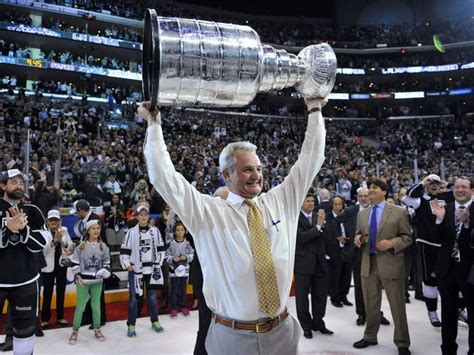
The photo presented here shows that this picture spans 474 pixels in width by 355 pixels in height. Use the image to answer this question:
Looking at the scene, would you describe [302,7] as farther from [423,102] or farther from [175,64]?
[175,64]

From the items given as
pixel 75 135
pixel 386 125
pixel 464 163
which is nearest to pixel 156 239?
pixel 75 135

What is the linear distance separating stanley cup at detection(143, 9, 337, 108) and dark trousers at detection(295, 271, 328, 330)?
360 cm

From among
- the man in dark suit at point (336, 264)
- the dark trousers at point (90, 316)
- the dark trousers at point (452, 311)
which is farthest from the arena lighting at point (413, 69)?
the dark trousers at point (90, 316)

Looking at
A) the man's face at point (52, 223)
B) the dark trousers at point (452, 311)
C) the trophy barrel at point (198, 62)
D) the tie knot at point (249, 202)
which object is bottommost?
the dark trousers at point (452, 311)

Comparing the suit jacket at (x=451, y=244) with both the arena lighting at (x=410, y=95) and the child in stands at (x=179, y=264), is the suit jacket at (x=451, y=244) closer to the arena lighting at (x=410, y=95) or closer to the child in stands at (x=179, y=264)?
the child in stands at (x=179, y=264)

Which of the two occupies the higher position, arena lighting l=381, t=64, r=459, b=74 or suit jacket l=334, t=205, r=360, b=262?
arena lighting l=381, t=64, r=459, b=74

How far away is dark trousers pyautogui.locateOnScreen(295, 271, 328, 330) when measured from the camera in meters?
5.11

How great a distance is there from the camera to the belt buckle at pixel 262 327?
6.25ft

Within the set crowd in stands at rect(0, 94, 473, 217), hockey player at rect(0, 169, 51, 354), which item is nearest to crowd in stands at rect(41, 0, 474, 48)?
crowd in stands at rect(0, 94, 473, 217)

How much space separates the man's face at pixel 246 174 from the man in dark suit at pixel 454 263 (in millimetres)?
2577

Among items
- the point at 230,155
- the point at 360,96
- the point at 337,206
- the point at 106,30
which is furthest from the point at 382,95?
the point at 230,155

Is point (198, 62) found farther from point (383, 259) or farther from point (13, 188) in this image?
point (383, 259)

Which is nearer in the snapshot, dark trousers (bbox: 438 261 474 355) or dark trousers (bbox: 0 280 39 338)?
dark trousers (bbox: 0 280 39 338)

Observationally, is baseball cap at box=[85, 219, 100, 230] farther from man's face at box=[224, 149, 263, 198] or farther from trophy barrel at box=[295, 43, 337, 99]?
trophy barrel at box=[295, 43, 337, 99]
